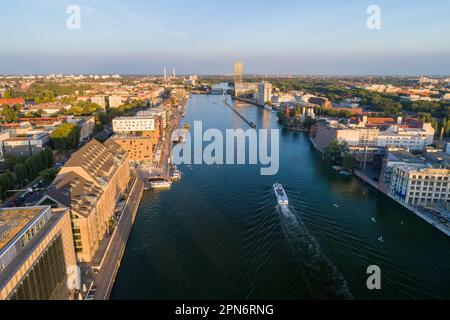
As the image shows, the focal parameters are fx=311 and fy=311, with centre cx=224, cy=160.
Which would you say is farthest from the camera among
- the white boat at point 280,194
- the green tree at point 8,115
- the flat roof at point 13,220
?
the green tree at point 8,115

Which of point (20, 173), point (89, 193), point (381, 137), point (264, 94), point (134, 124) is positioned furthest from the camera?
point (264, 94)

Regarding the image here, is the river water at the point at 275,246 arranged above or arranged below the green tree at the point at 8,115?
below

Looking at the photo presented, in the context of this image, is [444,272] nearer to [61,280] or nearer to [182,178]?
[61,280]

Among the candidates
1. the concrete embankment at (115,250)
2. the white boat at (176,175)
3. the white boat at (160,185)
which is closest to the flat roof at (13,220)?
the concrete embankment at (115,250)

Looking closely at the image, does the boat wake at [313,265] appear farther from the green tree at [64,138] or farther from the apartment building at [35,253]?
the green tree at [64,138]

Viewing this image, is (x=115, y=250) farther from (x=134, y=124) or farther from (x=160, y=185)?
(x=134, y=124)

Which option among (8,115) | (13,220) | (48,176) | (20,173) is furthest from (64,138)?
(13,220)
